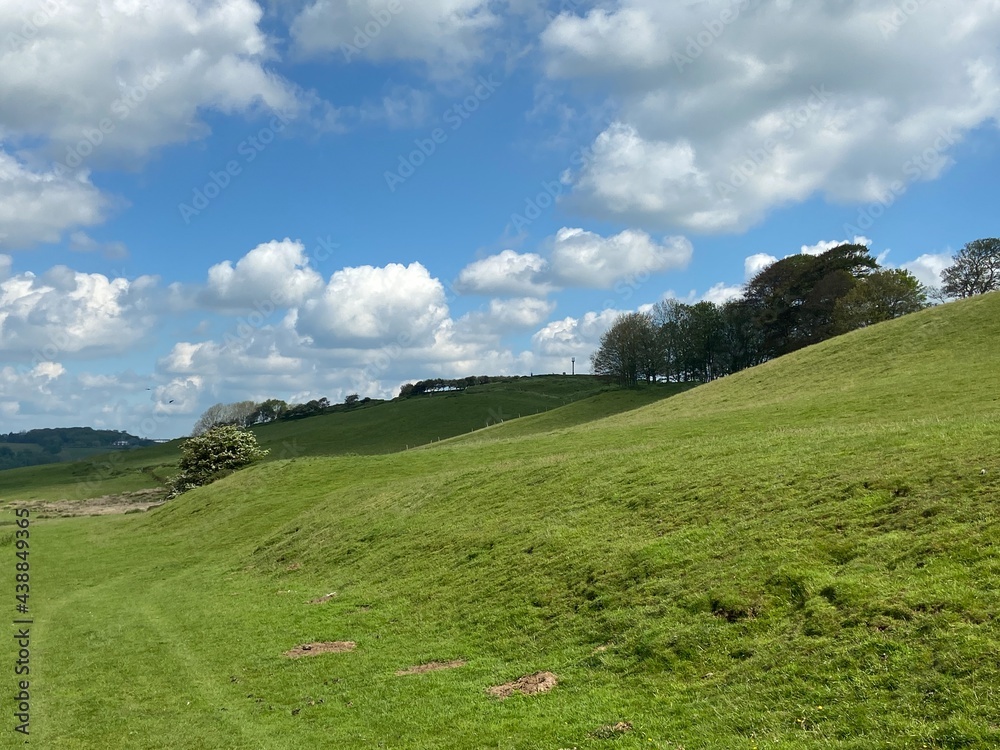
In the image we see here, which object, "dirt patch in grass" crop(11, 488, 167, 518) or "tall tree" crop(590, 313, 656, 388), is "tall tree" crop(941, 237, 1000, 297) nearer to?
"tall tree" crop(590, 313, 656, 388)

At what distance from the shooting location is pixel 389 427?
125 m

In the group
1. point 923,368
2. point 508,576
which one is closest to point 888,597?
point 508,576

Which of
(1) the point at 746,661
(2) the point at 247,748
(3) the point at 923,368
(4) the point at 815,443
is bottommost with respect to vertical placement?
(2) the point at 247,748

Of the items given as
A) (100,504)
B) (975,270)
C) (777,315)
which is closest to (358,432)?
(100,504)

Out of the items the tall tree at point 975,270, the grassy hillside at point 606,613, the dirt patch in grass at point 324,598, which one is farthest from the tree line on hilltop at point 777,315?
the dirt patch in grass at point 324,598

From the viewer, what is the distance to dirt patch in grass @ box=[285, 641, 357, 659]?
1938cm

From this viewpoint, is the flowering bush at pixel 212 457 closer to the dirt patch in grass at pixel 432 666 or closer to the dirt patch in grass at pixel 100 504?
the dirt patch in grass at pixel 100 504

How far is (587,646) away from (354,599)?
11.5m

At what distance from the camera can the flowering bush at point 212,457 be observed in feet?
216

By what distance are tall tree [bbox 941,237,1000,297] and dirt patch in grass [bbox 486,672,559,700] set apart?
347 ft

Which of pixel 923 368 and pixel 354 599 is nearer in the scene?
pixel 354 599

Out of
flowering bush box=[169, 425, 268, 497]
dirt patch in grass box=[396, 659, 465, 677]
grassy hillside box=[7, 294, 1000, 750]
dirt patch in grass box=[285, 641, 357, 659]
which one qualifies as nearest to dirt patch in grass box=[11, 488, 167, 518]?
flowering bush box=[169, 425, 268, 497]

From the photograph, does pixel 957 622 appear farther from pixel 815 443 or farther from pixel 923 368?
pixel 923 368

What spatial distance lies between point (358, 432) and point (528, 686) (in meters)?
114
